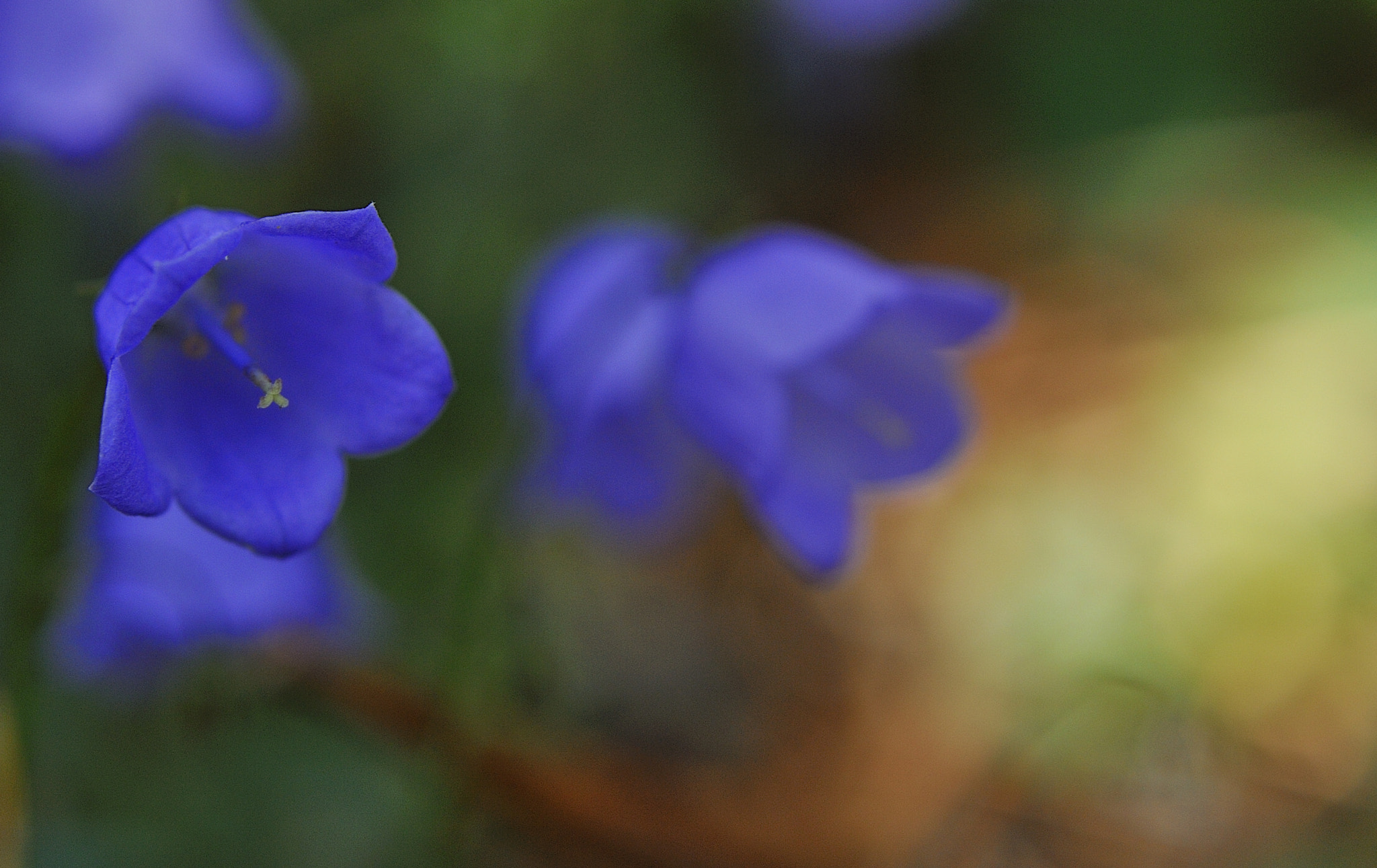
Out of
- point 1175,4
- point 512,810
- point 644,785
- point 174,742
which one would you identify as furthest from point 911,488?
point 1175,4

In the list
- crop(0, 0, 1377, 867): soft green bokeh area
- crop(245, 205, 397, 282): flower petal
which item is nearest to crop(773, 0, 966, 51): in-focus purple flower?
crop(0, 0, 1377, 867): soft green bokeh area

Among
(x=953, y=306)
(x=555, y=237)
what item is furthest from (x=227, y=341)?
(x=555, y=237)

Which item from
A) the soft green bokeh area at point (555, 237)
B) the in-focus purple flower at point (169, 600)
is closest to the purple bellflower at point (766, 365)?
the soft green bokeh area at point (555, 237)

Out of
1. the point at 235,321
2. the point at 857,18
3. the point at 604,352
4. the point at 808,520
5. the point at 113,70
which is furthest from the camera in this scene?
the point at 857,18

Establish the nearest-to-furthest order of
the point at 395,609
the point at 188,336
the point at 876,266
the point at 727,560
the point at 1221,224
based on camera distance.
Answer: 1. the point at 188,336
2. the point at 876,266
3. the point at 395,609
4. the point at 727,560
5. the point at 1221,224

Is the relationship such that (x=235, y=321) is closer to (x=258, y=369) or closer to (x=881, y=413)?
(x=258, y=369)

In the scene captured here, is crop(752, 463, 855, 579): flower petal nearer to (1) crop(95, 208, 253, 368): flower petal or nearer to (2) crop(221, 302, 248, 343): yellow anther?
(2) crop(221, 302, 248, 343): yellow anther

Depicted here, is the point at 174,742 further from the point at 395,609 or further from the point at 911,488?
the point at 911,488
